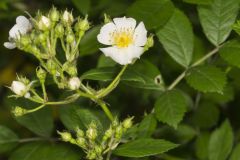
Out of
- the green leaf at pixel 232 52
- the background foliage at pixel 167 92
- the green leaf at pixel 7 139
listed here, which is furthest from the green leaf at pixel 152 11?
the green leaf at pixel 7 139

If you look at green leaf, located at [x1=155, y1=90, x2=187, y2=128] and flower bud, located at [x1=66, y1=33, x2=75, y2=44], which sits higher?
flower bud, located at [x1=66, y1=33, x2=75, y2=44]

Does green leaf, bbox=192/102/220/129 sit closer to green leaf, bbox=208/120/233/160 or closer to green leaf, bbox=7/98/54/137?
green leaf, bbox=208/120/233/160

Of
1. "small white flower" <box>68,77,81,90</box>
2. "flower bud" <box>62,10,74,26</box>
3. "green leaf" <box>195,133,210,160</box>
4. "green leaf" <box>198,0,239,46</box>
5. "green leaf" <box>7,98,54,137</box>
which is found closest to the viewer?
"small white flower" <box>68,77,81,90</box>

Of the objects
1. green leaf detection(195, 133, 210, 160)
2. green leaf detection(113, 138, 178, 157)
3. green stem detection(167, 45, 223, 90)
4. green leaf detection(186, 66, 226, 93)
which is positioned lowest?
green leaf detection(195, 133, 210, 160)

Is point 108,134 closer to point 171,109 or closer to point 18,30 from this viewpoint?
point 171,109

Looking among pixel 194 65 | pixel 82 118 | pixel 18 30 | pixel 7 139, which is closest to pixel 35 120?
pixel 7 139

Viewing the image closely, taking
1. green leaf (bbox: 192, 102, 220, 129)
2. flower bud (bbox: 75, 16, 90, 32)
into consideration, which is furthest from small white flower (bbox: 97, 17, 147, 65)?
green leaf (bbox: 192, 102, 220, 129)
